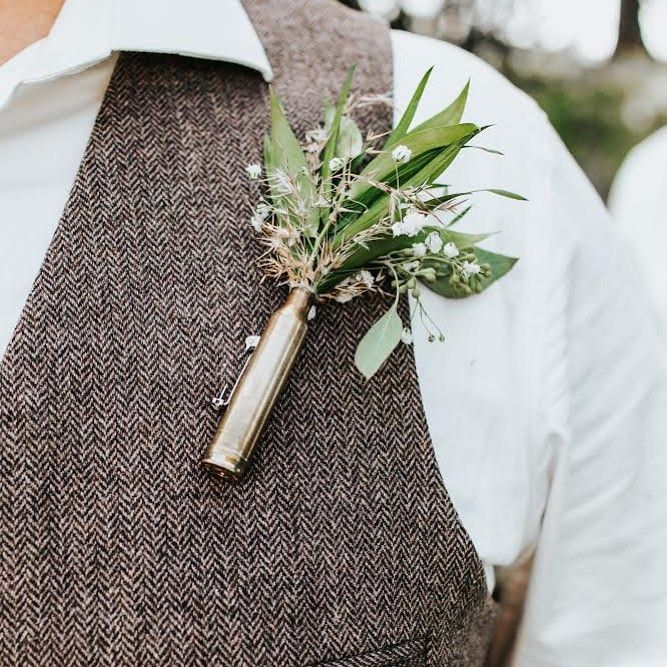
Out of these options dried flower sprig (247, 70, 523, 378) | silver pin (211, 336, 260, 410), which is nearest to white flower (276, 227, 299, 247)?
dried flower sprig (247, 70, 523, 378)

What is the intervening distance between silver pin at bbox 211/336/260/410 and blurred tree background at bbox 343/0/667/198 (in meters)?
2.62

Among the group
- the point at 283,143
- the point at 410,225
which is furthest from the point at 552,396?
the point at 283,143

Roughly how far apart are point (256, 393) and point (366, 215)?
196 millimetres

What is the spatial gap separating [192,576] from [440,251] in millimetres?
405

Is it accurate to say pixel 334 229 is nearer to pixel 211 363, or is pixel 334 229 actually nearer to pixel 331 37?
pixel 211 363

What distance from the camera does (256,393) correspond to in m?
0.78

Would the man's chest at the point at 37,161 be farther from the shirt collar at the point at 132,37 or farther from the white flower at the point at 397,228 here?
the white flower at the point at 397,228

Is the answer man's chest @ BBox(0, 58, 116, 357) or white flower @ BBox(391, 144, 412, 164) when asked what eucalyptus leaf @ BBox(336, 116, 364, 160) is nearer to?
white flower @ BBox(391, 144, 412, 164)

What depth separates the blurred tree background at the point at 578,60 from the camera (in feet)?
11.1

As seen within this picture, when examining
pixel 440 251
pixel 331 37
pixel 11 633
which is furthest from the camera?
pixel 331 37

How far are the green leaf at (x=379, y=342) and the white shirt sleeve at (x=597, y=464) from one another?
0.21m

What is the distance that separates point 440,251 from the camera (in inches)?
34.8

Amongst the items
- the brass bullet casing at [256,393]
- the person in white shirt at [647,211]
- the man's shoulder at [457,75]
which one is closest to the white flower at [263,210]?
the brass bullet casing at [256,393]

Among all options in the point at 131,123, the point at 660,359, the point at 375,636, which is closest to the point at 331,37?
the point at 131,123
